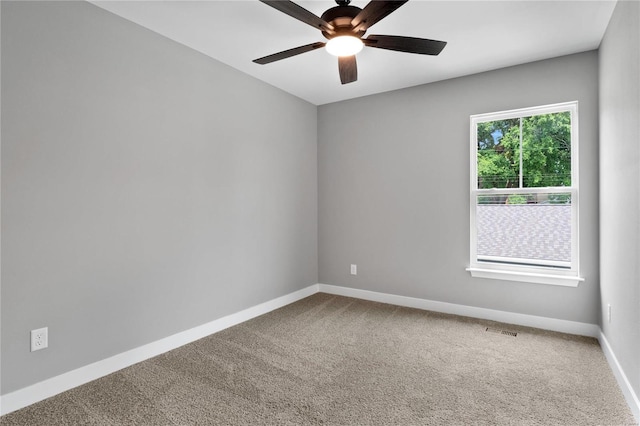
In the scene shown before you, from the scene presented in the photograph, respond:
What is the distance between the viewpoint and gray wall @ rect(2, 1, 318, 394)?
1.95 meters

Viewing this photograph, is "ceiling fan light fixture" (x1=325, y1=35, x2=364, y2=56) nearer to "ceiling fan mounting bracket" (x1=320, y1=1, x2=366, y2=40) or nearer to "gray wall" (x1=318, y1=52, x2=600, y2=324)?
"ceiling fan mounting bracket" (x1=320, y1=1, x2=366, y2=40)

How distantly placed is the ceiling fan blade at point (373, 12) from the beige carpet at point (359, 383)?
223cm

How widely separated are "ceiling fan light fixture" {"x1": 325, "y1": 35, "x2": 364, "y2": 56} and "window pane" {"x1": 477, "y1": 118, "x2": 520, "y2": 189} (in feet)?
6.38

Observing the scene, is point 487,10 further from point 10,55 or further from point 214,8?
point 10,55

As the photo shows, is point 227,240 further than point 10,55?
Yes

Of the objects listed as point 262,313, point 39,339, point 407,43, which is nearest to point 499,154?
point 407,43

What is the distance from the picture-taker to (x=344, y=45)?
2182 mm

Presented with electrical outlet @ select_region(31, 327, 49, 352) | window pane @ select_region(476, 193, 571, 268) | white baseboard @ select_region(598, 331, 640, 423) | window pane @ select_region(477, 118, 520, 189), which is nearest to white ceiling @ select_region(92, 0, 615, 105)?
window pane @ select_region(477, 118, 520, 189)

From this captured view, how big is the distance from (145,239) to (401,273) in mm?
2741

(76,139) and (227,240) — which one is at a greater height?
(76,139)

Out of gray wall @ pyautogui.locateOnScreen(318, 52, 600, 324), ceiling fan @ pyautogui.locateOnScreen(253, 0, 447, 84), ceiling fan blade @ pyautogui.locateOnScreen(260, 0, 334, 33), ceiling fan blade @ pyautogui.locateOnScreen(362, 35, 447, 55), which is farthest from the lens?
gray wall @ pyautogui.locateOnScreen(318, 52, 600, 324)

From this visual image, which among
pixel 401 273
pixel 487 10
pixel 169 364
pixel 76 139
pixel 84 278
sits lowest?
pixel 169 364

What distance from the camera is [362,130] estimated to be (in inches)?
164

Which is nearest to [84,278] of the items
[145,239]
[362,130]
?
[145,239]
